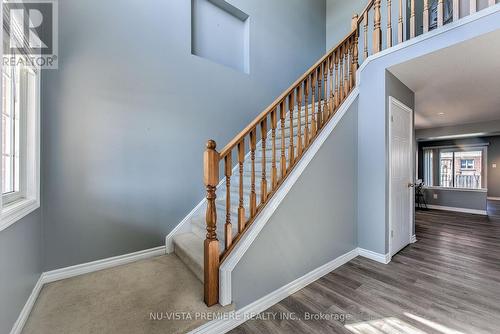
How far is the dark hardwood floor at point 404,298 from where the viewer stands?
159 centimetres

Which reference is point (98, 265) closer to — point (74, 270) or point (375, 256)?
point (74, 270)

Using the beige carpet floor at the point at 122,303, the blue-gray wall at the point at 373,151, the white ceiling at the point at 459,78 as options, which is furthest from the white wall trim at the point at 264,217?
the white ceiling at the point at 459,78

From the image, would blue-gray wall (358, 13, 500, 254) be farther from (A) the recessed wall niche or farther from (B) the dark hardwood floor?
(A) the recessed wall niche

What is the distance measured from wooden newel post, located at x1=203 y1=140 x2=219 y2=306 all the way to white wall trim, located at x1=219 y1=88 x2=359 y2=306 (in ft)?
0.17

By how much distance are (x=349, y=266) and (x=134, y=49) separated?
3391mm

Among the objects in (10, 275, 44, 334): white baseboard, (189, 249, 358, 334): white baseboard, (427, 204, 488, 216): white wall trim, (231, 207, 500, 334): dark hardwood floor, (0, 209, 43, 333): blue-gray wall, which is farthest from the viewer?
(427, 204, 488, 216): white wall trim

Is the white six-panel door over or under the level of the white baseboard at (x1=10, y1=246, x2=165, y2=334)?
over

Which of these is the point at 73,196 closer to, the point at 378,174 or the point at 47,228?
the point at 47,228

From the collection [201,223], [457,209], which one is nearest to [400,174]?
[201,223]

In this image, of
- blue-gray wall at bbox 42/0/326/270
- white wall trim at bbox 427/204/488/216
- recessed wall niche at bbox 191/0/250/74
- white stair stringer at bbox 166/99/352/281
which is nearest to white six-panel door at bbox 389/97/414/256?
white stair stringer at bbox 166/99/352/281

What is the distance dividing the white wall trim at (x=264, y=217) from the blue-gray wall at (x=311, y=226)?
50mm

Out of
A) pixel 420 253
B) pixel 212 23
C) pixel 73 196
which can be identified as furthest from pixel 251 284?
pixel 212 23

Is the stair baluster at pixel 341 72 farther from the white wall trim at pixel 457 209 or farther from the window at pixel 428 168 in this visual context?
the window at pixel 428 168

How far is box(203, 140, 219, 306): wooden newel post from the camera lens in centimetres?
153
